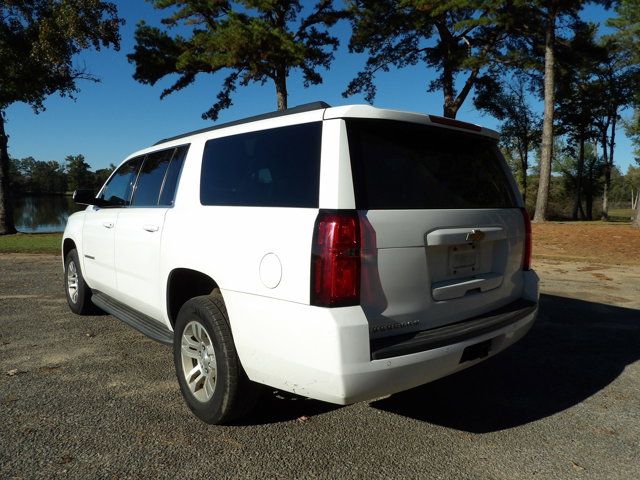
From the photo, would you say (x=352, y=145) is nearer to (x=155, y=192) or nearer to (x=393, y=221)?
(x=393, y=221)

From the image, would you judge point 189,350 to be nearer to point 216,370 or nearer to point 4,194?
point 216,370

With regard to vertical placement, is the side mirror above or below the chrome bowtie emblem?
above

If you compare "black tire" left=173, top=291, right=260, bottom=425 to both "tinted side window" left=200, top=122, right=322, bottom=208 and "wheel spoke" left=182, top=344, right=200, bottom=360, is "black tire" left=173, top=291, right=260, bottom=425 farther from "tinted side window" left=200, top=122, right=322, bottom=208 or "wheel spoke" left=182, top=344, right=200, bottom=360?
"tinted side window" left=200, top=122, right=322, bottom=208

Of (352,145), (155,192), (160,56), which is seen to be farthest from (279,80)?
(352,145)

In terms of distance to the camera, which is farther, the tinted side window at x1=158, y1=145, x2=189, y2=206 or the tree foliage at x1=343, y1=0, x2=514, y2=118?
the tree foliage at x1=343, y1=0, x2=514, y2=118

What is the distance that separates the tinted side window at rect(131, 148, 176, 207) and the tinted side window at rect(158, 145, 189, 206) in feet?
0.30

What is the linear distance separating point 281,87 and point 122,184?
1707 cm

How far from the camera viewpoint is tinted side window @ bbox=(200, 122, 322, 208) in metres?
2.54

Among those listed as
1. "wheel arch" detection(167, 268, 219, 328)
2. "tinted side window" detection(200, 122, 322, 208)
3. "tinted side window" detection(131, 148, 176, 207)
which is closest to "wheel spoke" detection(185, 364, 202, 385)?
"wheel arch" detection(167, 268, 219, 328)

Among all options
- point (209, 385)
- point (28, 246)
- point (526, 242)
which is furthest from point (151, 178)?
point (28, 246)

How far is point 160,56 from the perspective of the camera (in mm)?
20016

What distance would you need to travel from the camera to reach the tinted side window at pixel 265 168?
8.32ft

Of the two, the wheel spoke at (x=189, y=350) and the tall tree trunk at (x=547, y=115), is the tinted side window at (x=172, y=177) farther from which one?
the tall tree trunk at (x=547, y=115)

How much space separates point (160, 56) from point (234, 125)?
19301 mm
